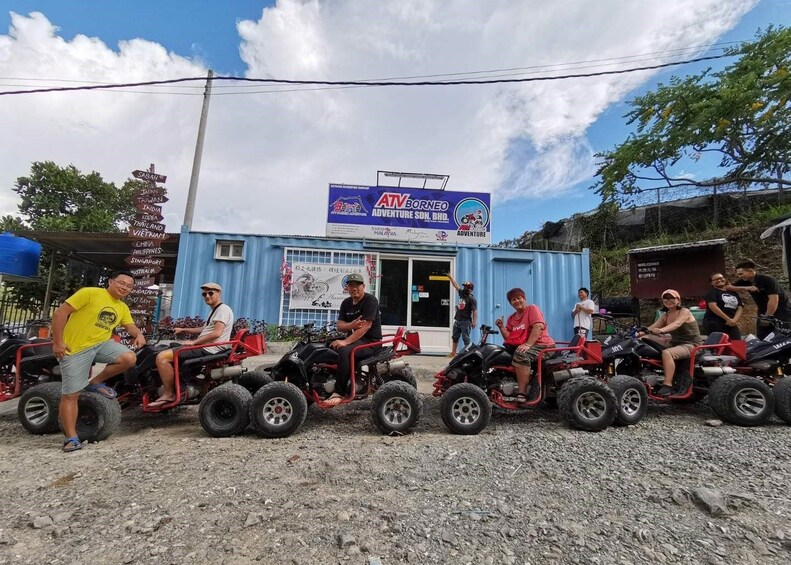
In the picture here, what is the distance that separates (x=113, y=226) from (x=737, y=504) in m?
25.5

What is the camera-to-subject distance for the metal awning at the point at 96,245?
9.31 metres

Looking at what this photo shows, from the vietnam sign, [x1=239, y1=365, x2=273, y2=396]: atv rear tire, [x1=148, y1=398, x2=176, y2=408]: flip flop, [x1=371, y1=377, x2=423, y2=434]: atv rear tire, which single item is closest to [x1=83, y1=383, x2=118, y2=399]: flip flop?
[x1=148, y1=398, x2=176, y2=408]: flip flop

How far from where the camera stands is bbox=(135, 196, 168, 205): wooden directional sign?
9.42m

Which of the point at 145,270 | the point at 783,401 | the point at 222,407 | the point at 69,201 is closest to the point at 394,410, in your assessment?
the point at 222,407

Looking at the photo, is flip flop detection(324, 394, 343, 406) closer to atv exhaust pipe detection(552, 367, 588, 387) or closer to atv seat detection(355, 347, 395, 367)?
atv seat detection(355, 347, 395, 367)

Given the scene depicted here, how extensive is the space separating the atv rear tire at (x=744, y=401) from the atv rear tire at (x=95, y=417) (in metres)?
6.21

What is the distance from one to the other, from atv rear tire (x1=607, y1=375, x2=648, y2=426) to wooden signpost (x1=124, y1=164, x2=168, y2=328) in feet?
30.7

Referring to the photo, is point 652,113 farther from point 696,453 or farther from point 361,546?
point 361,546

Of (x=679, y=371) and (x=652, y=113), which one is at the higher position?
(x=652, y=113)

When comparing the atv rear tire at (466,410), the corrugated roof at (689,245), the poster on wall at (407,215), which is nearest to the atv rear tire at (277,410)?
the atv rear tire at (466,410)

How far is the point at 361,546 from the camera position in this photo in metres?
2.02

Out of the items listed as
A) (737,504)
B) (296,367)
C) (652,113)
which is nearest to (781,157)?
(652,113)

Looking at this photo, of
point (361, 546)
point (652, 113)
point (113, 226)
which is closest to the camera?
point (361, 546)

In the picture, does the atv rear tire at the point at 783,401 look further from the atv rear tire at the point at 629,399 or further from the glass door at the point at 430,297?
the glass door at the point at 430,297
